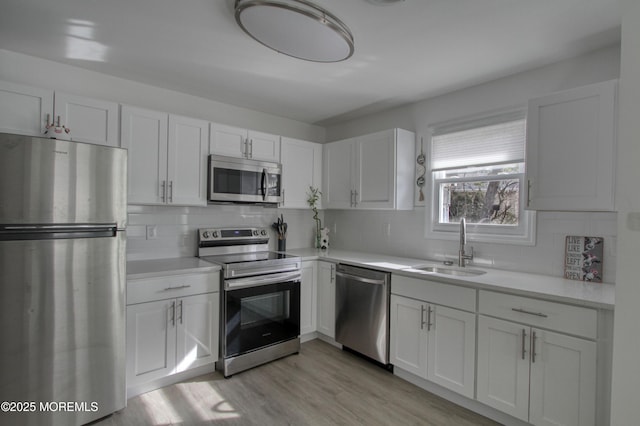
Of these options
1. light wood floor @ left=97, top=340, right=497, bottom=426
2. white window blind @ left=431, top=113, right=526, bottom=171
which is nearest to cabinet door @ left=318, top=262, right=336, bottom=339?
light wood floor @ left=97, top=340, right=497, bottom=426

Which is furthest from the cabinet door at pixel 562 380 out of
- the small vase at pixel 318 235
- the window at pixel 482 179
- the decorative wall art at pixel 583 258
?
the small vase at pixel 318 235

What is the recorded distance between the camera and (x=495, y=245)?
2.70m

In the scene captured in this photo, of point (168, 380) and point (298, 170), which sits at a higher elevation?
point (298, 170)

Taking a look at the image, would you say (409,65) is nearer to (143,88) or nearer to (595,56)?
(595,56)

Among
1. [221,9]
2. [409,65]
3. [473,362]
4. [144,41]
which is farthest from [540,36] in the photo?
[144,41]

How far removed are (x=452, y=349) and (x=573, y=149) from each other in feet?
5.07

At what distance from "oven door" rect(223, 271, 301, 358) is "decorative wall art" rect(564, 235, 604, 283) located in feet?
7.19

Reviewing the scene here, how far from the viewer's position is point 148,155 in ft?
8.68

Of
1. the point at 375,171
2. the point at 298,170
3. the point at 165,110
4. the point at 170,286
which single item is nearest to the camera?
the point at 170,286

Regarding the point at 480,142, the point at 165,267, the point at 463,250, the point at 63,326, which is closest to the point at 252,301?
the point at 165,267

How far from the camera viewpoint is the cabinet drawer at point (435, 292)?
7.32ft

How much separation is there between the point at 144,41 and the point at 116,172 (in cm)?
91

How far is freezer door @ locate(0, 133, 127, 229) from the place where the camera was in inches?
68.9

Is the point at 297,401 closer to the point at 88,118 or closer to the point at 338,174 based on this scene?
the point at 338,174
